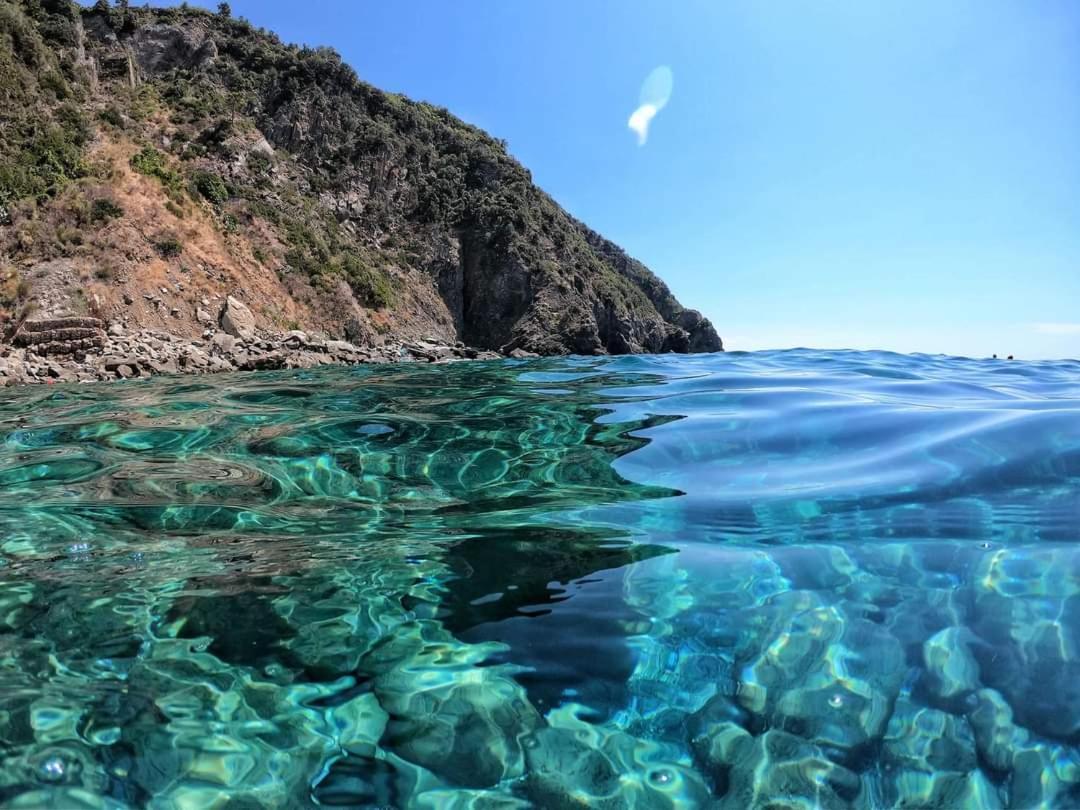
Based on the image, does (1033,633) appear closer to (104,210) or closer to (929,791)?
(929,791)

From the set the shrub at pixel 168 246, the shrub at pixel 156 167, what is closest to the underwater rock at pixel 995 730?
the shrub at pixel 168 246

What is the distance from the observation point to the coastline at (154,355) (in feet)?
42.4

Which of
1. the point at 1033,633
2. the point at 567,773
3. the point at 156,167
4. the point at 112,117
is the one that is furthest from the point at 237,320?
the point at 1033,633

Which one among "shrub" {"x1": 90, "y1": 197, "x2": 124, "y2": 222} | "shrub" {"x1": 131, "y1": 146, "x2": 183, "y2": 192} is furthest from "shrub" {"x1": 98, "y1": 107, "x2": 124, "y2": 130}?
"shrub" {"x1": 90, "y1": 197, "x2": 124, "y2": 222}

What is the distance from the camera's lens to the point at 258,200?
28.8 metres

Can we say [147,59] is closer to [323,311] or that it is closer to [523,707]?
[323,311]

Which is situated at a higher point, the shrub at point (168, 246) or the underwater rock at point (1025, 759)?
the shrub at point (168, 246)

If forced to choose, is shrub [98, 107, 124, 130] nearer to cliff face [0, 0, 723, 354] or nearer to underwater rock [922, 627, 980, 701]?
cliff face [0, 0, 723, 354]

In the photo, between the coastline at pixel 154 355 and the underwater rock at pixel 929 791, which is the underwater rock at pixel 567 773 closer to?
the underwater rock at pixel 929 791

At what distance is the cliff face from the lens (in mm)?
20297

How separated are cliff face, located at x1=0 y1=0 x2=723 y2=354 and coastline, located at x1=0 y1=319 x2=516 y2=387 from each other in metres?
1.98

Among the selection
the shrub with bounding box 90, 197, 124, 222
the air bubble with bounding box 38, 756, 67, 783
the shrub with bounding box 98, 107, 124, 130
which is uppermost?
the shrub with bounding box 98, 107, 124, 130

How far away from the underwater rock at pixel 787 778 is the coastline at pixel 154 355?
14.9 metres

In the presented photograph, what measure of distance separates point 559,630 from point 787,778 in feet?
2.16
